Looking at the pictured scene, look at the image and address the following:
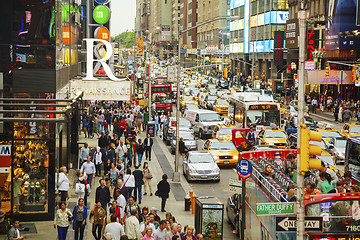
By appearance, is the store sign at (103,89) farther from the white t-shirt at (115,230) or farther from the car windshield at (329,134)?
the white t-shirt at (115,230)

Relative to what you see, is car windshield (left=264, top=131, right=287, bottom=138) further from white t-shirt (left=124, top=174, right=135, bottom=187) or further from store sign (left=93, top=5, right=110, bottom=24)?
white t-shirt (left=124, top=174, right=135, bottom=187)

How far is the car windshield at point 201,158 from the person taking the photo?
29719mm

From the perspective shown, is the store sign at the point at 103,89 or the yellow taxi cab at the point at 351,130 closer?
the store sign at the point at 103,89

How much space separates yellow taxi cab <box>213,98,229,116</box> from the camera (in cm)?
5794

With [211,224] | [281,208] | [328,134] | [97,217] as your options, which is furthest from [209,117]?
[281,208]

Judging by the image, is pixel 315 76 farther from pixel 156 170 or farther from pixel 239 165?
pixel 239 165

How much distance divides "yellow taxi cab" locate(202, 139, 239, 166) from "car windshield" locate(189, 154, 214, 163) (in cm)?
247

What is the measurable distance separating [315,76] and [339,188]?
58195 mm

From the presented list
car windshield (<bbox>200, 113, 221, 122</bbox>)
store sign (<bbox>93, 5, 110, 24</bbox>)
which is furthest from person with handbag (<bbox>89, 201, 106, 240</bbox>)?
car windshield (<bbox>200, 113, 221, 122</bbox>)

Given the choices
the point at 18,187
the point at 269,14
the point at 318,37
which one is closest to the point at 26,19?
the point at 18,187

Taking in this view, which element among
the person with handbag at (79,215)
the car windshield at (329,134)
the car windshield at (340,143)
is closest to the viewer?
the person with handbag at (79,215)

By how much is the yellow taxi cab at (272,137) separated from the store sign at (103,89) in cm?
890

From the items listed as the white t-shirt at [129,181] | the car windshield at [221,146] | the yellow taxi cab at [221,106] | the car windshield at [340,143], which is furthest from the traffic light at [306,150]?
the yellow taxi cab at [221,106]

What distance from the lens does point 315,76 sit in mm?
71000
